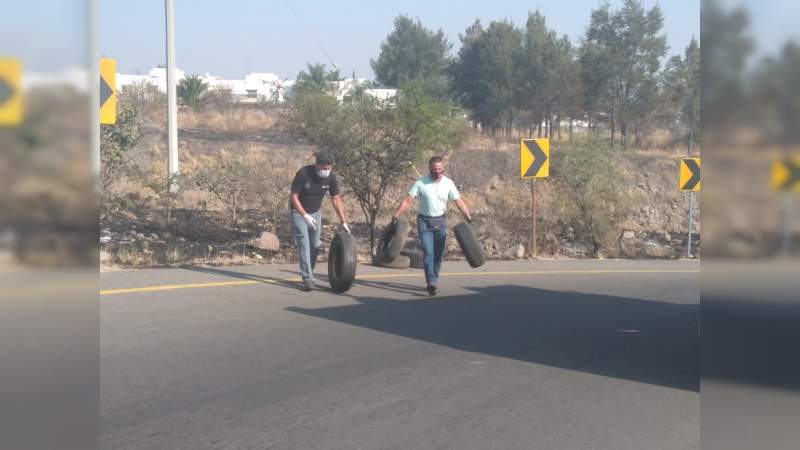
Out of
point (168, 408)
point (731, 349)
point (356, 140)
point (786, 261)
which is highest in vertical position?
point (356, 140)

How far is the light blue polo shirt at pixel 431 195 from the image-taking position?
12.9 meters

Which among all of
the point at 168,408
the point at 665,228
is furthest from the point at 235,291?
the point at 665,228

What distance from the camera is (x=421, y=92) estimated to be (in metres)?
19.1

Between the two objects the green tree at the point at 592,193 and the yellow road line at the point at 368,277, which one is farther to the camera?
the green tree at the point at 592,193

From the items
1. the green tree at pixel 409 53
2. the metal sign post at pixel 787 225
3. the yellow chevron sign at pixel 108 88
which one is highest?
the green tree at pixel 409 53

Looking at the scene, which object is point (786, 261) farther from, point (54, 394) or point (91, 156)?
point (54, 394)

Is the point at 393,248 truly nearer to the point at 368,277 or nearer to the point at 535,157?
the point at 368,277

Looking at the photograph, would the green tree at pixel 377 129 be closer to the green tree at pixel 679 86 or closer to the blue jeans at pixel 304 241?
the blue jeans at pixel 304 241

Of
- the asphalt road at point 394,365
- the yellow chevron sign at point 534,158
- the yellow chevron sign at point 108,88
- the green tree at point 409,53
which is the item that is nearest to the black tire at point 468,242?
the asphalt road at point 394,365

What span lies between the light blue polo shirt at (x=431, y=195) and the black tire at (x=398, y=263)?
112 inches

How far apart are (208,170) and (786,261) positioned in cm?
2076

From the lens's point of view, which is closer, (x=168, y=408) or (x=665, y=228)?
(x=168, y=408)

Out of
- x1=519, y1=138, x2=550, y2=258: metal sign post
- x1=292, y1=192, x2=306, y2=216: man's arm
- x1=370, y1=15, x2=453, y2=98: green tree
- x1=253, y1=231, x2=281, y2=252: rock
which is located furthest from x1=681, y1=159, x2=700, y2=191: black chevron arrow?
x1=370, y1=15, x2=453, y2=98: green tree

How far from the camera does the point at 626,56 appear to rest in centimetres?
4284
